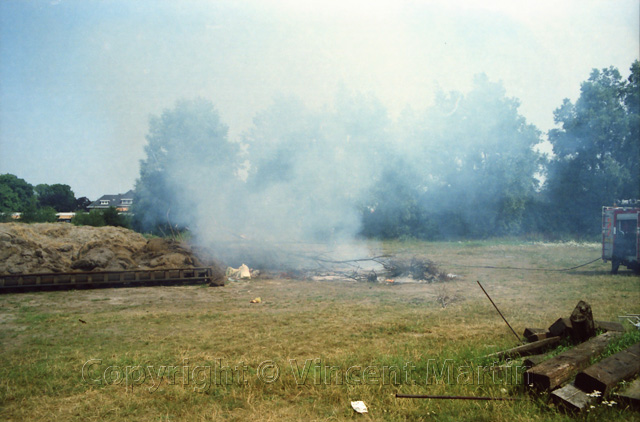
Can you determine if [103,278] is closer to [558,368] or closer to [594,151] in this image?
[558,368]

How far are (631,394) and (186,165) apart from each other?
1503 centimetres

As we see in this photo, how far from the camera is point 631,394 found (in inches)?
124

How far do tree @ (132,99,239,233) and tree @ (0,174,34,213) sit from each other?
5.00 meters

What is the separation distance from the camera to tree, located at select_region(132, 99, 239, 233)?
613 inches

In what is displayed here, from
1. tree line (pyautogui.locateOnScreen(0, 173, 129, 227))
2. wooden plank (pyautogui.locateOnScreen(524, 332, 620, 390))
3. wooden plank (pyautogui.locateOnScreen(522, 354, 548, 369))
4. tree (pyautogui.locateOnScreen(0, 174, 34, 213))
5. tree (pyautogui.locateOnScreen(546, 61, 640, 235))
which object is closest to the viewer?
wooden plank (pyautogui.locateOnScreen(524, 332, 620, 390))

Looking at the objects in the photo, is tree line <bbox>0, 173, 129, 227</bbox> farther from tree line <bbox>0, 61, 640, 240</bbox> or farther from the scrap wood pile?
the scrap wood pile

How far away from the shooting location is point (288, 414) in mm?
3465

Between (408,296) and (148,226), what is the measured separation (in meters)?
14.0

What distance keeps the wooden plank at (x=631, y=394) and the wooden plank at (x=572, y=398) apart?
23 cm

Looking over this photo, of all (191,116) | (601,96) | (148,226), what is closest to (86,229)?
(148,226)

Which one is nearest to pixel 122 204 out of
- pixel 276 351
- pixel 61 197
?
pixel 61 197

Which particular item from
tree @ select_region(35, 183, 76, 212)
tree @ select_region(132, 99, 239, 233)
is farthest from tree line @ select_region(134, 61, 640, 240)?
tree @ select_region(35, 183, 76, 212)

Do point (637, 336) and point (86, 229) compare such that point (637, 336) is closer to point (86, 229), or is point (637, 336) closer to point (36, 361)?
point (36, 361)

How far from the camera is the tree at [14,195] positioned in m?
16.1
